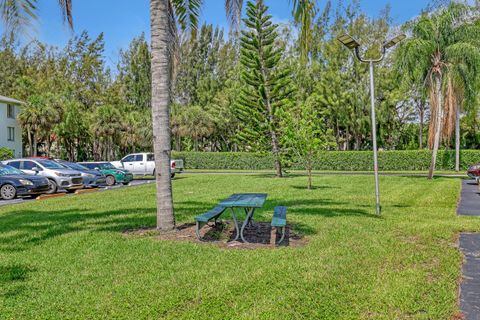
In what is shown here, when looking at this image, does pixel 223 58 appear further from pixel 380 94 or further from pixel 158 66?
pixel 158 66

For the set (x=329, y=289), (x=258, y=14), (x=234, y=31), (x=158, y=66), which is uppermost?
(x=258, y=14)

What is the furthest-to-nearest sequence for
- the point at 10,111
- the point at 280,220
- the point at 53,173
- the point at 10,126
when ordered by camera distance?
1. the point at 10,111
2. the point at 10,126
3. the point at 53,173
4. the point at 280,220

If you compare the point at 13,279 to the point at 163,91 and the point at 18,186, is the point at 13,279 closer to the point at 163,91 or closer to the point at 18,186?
the point at 163,91

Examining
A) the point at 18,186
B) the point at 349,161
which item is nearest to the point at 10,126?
the point at 18,186

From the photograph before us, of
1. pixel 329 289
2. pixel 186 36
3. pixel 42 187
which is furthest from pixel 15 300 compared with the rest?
pixel 42 187

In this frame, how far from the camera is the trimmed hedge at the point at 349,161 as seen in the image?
3416 centimetres

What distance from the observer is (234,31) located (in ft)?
28.9

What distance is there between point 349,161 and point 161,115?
31133 mm

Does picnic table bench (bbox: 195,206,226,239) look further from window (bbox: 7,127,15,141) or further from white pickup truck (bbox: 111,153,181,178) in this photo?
window (bbox: 7,127,15,141)

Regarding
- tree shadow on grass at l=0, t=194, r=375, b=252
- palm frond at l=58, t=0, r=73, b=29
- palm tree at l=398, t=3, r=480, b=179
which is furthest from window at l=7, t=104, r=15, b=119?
Result: palm frond at l=58, t=0, r=73, b=29

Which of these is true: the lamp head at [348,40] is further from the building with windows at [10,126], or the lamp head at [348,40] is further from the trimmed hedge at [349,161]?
the building with windows at [10,126]

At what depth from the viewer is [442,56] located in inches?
842

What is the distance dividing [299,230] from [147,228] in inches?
116

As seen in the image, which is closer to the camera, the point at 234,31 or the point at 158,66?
the point at 158,66
